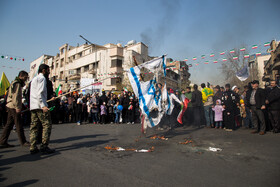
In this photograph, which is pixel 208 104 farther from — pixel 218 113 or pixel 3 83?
pixel 3 83

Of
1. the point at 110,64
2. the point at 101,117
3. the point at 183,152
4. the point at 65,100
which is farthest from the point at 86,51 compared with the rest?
the point at 183,152

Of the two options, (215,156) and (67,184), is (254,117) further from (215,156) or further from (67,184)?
(67,184)

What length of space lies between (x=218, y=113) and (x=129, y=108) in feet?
17.3

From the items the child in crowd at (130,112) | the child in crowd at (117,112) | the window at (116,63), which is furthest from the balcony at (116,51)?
the child in crowd at (130,112)

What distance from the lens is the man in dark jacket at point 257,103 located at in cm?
677

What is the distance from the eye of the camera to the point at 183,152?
4266mm

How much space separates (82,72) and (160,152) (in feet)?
124

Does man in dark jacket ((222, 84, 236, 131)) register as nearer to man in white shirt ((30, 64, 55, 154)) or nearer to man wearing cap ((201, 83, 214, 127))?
man wearing cap ((201, 83, 214, 127))

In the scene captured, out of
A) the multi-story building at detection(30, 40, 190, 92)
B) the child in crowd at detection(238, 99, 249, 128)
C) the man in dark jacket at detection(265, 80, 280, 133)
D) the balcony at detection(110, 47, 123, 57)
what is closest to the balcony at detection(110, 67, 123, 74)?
the multi-story building at detection(30, 40, 190, 92)

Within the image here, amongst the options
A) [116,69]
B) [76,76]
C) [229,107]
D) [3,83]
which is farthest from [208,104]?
[76,76]

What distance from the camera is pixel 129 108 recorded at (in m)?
11.0

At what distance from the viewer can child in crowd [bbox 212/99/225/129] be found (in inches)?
325

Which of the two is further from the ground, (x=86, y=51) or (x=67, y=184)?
(x=86, y=51)

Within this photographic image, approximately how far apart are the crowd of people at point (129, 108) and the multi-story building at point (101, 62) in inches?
579
